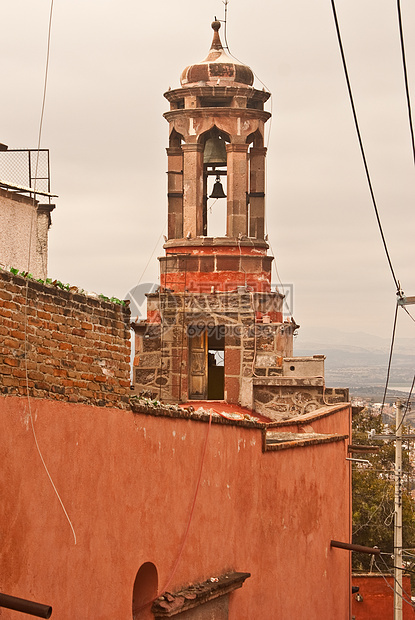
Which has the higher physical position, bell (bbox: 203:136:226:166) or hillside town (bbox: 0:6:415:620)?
bell (bbox: 203:136:226:166)

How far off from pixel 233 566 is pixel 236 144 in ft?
35.5

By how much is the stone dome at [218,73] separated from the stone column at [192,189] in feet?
4.31

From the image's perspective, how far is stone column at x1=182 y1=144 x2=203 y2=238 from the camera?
21.6 metres

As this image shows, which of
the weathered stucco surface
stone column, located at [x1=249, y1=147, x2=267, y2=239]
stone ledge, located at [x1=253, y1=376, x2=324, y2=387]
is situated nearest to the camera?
the weathered stucco surface

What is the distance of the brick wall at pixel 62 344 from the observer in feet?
27.9

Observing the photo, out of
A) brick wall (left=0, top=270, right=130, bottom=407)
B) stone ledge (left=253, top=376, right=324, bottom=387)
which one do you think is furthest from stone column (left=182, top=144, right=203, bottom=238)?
brick wall (left=0, top=270, right=130, bottom=407)

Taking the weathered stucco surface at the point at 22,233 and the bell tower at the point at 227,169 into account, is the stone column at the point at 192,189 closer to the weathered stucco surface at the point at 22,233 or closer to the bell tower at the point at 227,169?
the bell tower at the point at 227,169

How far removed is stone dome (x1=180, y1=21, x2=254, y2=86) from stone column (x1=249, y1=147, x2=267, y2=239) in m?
1.46

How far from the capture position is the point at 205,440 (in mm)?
12078

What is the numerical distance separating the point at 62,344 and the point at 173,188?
1311 centimetres

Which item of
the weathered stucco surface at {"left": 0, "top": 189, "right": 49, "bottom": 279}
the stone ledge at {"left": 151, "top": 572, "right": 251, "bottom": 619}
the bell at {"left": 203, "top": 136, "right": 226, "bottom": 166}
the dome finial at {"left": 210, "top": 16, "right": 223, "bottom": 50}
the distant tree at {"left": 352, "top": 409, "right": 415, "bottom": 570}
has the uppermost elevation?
the dome finial at {"left": 210, "top": 16, "right": 223, "bottom": 50}

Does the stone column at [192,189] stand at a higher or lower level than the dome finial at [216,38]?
lower

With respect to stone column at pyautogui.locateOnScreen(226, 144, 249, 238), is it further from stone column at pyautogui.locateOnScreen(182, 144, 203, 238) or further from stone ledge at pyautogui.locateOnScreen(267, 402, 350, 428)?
stone ledge at pyautogui.locateOnScreen(267, 402, 350, 428)

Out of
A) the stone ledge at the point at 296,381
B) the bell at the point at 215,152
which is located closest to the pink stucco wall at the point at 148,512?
the stone ledge at the point at 296,381
